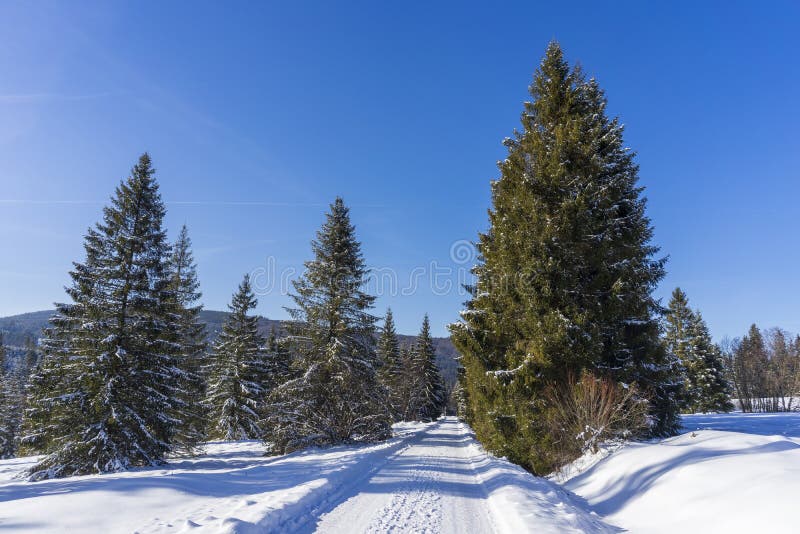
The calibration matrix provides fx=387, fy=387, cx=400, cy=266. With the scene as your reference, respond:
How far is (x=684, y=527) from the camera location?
18.1 ft

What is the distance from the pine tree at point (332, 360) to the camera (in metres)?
18.9

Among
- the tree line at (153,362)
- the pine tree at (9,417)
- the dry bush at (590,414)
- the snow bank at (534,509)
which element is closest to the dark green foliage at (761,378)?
the dry bush at (590,414)

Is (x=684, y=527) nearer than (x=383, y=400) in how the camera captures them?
Yes

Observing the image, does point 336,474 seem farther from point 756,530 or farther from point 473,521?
point 756,530

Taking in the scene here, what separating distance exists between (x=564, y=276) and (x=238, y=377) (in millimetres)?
23165

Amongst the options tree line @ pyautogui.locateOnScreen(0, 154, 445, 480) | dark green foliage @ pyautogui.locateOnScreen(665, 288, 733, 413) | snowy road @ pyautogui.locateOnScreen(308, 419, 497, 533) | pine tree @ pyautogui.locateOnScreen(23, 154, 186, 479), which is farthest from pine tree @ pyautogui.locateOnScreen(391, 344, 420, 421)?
snowy road @ pyautogui.locateOnScreen(308, 419, 497, 533)

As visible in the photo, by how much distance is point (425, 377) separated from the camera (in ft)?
171

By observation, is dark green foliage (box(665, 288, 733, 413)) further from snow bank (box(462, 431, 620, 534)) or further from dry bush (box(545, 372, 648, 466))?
snow bank (box(462, 431, 620, 534))

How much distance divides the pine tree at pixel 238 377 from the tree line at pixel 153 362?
423 mm

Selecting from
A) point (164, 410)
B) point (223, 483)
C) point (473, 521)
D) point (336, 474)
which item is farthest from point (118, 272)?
point (473, 521)

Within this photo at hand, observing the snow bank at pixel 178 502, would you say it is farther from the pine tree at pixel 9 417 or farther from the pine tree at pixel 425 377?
the pine tree at pixel 9 417

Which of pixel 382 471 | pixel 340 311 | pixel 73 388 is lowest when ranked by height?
pixel 382 471

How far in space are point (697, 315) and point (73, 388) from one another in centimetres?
5061

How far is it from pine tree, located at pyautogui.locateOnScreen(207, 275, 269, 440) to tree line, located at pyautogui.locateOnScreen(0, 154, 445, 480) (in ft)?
1.39
